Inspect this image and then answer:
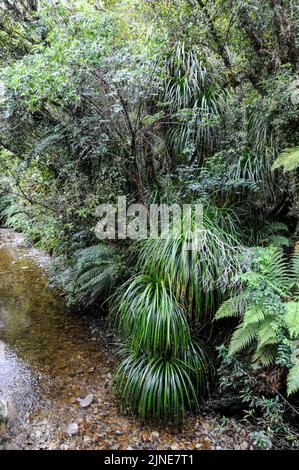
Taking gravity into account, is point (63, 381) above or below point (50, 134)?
below

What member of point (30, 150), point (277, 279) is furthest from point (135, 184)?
point (277, 279)

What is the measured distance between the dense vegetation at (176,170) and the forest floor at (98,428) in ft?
0.45

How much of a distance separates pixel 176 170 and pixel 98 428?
2.79m

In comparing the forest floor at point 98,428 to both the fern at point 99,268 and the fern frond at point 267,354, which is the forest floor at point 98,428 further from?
the fern at point 99,268

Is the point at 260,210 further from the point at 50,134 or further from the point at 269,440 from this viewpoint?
the point at 50,134

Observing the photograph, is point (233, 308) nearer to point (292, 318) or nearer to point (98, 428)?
point (292, 318)

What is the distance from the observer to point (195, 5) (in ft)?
10.2

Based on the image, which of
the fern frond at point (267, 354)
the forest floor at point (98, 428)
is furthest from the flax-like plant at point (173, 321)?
the fern frond at point (267, 354)

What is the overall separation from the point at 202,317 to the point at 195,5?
3.32m

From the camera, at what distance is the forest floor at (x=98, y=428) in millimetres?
2250

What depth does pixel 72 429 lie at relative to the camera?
7.84ft

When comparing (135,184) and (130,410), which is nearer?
(130,410)

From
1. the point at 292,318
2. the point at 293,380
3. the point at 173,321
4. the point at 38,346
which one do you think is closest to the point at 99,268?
the point at 38,346

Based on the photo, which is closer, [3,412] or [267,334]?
[267,334]
